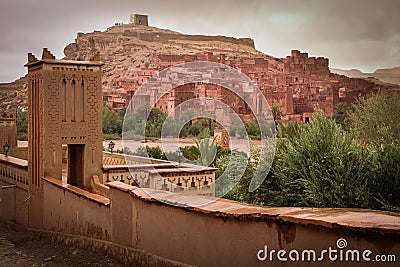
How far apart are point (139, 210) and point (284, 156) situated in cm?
379

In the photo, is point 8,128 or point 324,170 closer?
point 324,170

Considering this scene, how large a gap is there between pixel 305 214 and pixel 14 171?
5753 millimetres

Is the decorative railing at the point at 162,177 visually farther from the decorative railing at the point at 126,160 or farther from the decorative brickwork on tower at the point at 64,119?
the decorative railing at the point at 126,160

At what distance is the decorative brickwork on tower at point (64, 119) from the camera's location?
6719mm

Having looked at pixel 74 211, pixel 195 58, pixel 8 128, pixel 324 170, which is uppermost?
pixel 195 58

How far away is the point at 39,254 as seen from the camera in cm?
605

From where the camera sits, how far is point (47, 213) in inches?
265

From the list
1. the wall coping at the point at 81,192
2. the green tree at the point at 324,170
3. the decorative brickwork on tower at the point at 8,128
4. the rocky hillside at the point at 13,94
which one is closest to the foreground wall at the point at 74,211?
the wall coping at the point at 81,192

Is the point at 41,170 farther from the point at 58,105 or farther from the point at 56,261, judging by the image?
the point at 56,261

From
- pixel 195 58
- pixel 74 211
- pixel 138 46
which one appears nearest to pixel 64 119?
pixel 74 211

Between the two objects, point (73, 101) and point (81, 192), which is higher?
point (73, 101)

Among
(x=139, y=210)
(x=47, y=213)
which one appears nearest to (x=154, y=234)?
(x=139, y=210)

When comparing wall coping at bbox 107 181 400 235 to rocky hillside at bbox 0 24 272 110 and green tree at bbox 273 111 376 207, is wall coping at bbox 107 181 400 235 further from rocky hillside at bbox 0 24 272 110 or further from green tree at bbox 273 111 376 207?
rocky hillside at bbox 0 24 272 110

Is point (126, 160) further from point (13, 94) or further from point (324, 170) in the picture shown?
point (13, 94)
